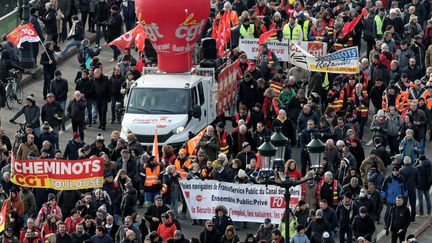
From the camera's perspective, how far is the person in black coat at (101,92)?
48.8m

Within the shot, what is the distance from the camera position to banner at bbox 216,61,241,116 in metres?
48.2

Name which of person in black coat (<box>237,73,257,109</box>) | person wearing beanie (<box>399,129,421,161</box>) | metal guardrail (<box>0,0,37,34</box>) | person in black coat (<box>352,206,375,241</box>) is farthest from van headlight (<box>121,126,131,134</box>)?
metal guardrail (<box>0,0,37,34</box>)

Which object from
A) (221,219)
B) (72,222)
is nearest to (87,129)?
(72,222)

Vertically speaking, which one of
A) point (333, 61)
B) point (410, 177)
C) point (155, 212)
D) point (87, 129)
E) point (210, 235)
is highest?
point (333, 61)

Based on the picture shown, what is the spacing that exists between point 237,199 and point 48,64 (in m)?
11.3

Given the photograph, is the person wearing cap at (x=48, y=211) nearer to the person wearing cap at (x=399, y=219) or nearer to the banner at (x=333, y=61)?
the person wearing cap at (x=399, y=219)

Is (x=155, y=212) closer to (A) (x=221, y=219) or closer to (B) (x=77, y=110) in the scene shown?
(A) (x=221, y=219)

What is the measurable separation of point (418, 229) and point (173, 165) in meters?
5.51

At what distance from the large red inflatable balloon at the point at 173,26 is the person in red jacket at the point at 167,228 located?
9140 mm

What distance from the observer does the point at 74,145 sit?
4450 cm

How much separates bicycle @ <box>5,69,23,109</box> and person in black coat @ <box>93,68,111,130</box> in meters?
2.65

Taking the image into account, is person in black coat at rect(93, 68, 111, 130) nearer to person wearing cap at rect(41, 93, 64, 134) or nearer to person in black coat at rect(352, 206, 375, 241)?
person wearing cap at rect(41, 93, 64, 134)

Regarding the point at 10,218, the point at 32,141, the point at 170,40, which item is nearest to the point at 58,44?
the point at 170,40

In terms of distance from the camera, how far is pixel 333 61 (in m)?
48.7
